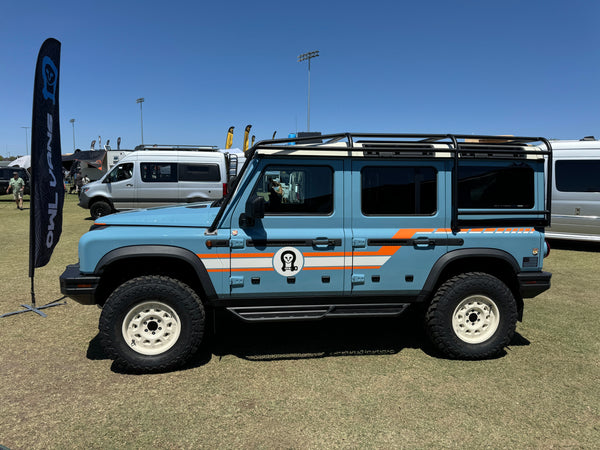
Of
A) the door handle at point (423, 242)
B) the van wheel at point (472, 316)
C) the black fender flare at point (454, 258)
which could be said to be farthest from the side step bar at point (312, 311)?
the door handle at point (423, 242)

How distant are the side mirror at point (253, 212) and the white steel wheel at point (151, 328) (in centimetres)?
101

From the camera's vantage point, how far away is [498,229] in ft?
13.3

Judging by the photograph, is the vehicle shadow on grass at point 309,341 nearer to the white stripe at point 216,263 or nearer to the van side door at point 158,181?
the white stripe at point 216,263

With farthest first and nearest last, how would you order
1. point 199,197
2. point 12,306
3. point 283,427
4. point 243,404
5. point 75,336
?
Result: point 199,197, point 12,306, point 75,336, point 243,404, point 283,427

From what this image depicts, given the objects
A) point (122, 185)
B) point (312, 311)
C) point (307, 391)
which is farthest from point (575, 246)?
point (122, 185)

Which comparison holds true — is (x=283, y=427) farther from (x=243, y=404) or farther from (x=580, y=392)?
(x=580, y=392)

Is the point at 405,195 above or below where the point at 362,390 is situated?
above

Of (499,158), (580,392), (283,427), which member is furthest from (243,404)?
(499,158)

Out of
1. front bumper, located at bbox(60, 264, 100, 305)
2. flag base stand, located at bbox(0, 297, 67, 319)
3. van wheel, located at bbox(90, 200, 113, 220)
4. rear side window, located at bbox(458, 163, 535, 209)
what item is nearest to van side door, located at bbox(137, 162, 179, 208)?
van wheel, located at bbox(90, 200, 113, 220)

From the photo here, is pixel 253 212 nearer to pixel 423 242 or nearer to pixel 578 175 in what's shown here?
pixel 423 242

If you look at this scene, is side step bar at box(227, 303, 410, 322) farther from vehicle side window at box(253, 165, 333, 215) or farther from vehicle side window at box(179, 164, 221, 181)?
vehicle side window at box(179, 164, 221, 181)

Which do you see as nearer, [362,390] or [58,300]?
[362,390]

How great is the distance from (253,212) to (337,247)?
835 millimetres

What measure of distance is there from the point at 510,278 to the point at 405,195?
1.41 metres
